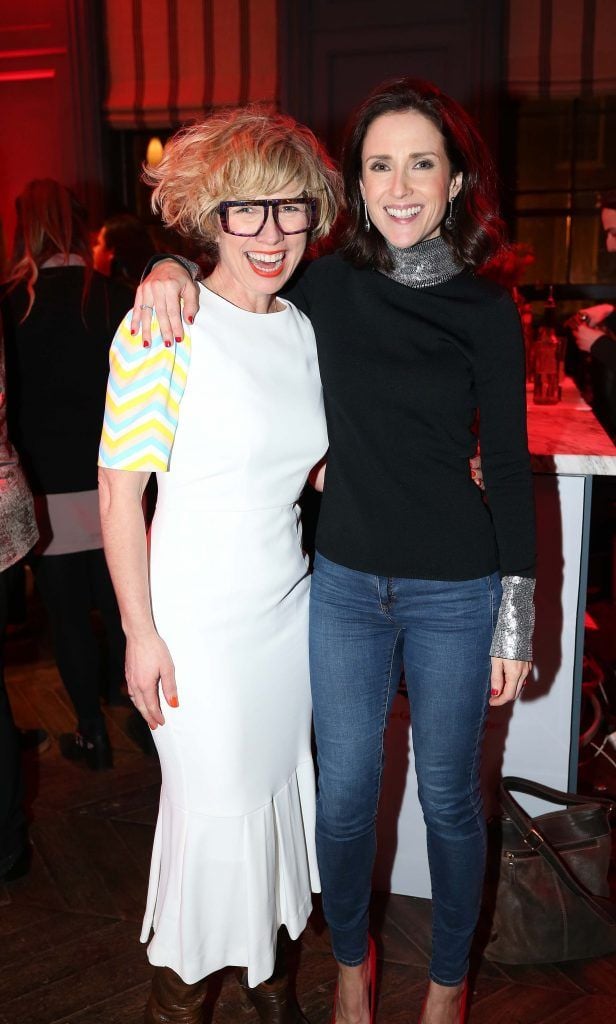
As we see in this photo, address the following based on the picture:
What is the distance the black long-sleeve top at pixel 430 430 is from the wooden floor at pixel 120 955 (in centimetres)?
100

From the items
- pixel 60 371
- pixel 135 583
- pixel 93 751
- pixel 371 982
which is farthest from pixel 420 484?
pixel 93 751

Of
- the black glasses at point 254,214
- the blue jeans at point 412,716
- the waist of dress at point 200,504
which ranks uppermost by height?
the black glasses at point 254,214

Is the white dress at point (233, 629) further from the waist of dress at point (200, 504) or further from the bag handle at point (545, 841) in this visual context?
the bag handle at point (545, 841)

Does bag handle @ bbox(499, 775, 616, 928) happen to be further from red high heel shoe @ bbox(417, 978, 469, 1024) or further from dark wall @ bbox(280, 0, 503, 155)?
dark wall @ bbox(280, 0, 503, 155)

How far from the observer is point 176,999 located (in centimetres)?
176

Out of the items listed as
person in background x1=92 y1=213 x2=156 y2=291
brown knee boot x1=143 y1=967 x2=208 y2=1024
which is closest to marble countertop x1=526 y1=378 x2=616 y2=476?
brown knee boot x1=143 y1=967 x2=208 y2=1024

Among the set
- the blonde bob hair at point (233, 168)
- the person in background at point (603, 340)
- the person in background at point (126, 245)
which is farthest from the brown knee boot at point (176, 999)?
the person in background at point (603, 340)

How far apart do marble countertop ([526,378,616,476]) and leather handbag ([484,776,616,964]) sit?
74cm

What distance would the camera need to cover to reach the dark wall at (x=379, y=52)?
527cm

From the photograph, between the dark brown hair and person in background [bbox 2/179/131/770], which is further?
person in background [bbox 2/179/131/770]

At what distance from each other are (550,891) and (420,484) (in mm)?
1033

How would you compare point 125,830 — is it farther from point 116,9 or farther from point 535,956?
point 116,9

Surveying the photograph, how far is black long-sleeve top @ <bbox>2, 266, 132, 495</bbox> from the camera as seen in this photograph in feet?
8.88

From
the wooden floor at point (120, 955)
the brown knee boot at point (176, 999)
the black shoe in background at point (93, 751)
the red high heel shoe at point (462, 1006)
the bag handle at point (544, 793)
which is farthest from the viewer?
the black shoe in background at point (93, 751)
